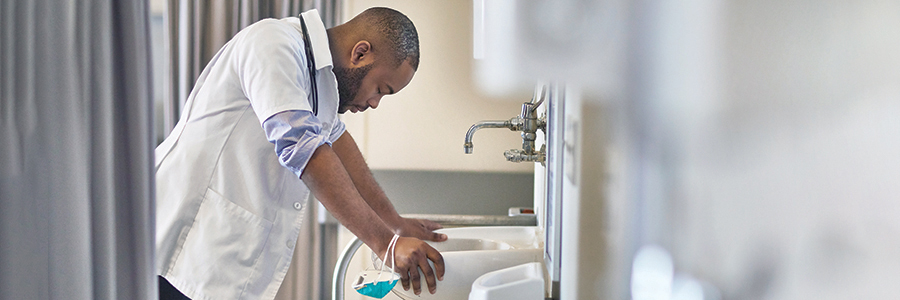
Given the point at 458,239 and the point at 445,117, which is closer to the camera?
the point at 458,239

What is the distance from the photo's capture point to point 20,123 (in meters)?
0.17

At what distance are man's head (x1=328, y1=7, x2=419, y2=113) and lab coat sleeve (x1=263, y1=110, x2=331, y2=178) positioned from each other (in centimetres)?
24

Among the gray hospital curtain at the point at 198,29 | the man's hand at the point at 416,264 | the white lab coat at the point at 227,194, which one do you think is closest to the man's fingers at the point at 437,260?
the man's hand at the point at 416,264

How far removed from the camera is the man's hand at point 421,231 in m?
0.88

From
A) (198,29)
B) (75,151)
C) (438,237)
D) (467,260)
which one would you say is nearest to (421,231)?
(438,237)

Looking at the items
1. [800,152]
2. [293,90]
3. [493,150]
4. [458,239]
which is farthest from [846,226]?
[493,150]

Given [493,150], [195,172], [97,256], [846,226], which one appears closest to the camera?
[846,226]

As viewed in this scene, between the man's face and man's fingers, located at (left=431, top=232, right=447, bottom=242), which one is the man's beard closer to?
the man's face

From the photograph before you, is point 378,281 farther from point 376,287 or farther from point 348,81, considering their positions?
point 348,81

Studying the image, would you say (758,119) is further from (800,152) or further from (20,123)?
(20,123)

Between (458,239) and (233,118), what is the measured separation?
1.44 feet

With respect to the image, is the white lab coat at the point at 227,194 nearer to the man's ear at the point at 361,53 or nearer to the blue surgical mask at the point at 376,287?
the man's ear at the point at 361,53

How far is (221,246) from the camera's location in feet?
3.06

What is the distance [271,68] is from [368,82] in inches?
9.6
